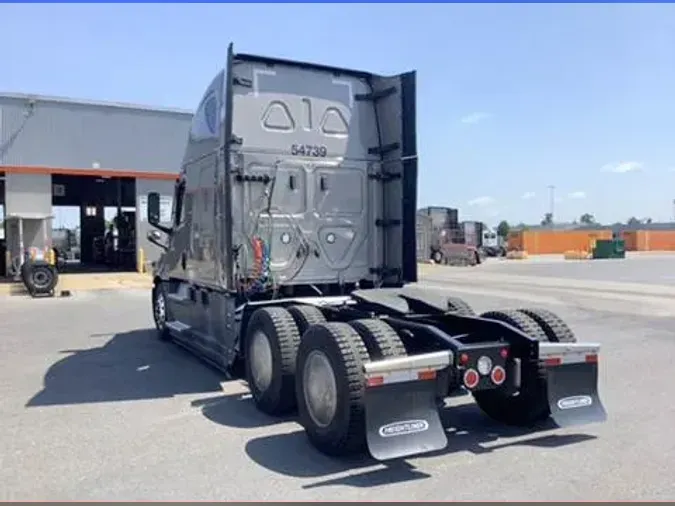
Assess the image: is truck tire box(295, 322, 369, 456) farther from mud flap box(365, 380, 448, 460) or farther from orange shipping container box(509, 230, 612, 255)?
orange shipping container box(509, 230, 612, 255)

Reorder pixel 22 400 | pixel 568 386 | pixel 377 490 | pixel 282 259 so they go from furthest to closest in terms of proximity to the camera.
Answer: pixel 282 259, pixel 22 400, pixel 568 386, pixel 377 490

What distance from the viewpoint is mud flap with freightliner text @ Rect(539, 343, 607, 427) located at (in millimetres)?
4988

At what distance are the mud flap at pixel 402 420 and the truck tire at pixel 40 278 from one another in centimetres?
1681

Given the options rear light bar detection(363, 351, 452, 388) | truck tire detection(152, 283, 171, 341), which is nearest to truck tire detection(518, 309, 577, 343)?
rear light bar detection(363, 351, 452, 388)

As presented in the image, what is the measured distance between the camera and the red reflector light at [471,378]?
4.68 meters

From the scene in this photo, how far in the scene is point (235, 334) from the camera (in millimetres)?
6691

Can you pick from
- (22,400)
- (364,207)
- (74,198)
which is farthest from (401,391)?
(74,198)

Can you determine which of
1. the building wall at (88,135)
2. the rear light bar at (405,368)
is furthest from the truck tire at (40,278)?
the rear light bar at (405,368)

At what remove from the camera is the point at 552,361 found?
4980mm

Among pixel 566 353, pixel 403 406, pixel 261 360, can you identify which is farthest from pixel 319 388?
pixel 566 353

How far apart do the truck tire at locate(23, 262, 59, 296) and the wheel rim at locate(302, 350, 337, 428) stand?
15.9 meters

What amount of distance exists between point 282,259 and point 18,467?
3490mm

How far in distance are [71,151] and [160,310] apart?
17.2m

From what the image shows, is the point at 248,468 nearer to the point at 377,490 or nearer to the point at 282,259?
the point at 377,490
